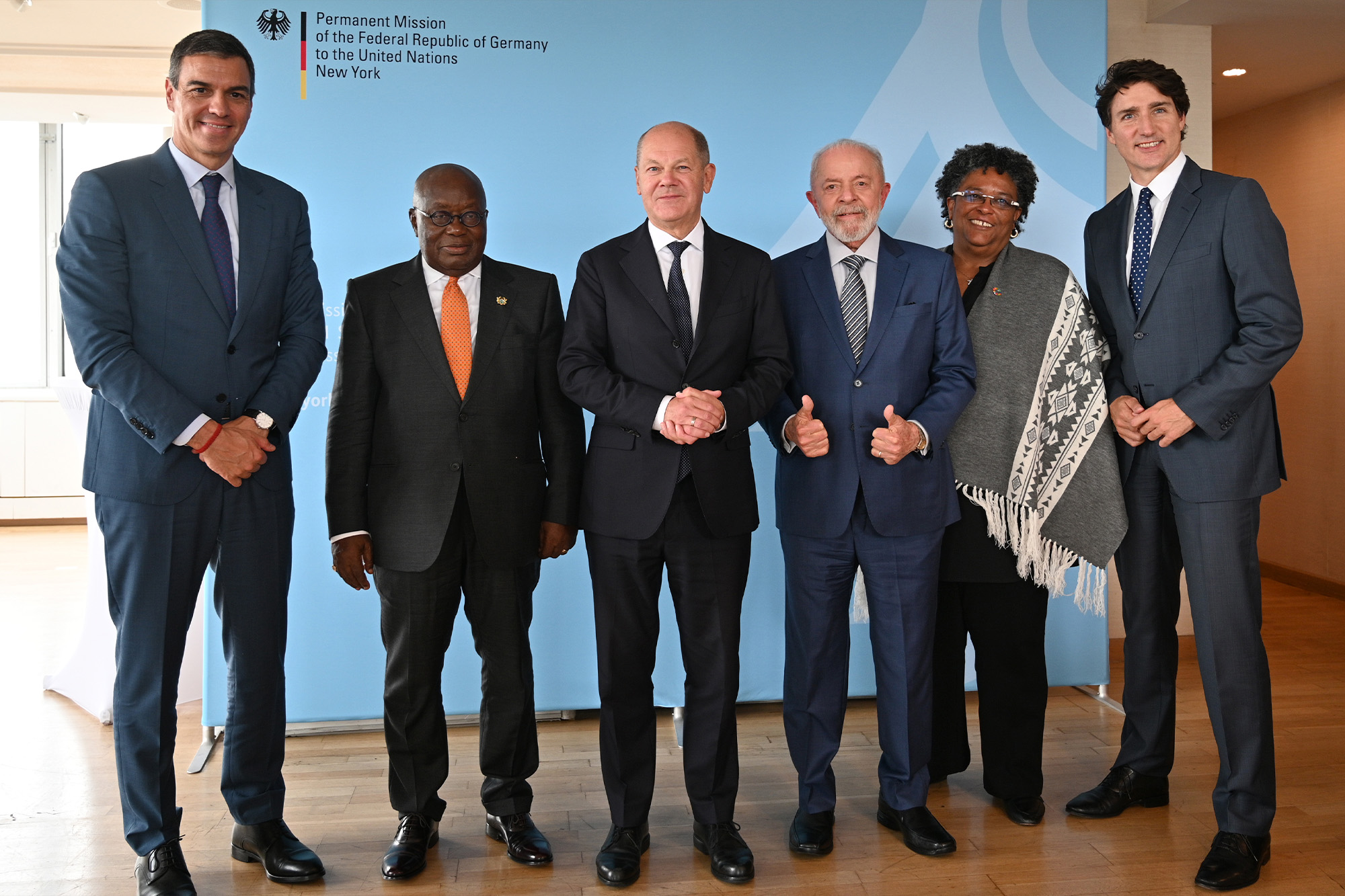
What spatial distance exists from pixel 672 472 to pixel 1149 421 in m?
1.32

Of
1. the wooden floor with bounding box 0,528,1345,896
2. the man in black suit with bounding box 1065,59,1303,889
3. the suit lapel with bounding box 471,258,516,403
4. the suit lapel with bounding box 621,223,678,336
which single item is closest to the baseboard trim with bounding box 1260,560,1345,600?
the wooden floor with bounding box 0,528,1345,896

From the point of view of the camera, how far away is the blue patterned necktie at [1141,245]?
2.81 metres

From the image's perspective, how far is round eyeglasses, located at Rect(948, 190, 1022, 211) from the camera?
294 cm

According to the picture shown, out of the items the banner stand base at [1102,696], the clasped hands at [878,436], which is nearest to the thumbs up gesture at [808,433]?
the clasped hands at [878,436]

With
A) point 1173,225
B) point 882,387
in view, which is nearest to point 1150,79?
point 1173,225

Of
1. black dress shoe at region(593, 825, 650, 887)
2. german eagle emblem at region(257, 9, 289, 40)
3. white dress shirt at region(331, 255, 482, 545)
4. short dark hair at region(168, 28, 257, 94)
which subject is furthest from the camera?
german eagle emblem at region(257, 9, 289, 40)

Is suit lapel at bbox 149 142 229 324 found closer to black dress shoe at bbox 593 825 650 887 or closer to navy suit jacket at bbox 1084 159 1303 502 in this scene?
black dress shoe at bbox 593 825 650 887

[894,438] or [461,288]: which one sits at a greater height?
[461,288]

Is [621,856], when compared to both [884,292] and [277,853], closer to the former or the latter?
[277,853]

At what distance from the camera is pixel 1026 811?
9.56 ft

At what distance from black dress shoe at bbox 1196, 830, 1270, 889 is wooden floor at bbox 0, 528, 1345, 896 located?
1.8 inches

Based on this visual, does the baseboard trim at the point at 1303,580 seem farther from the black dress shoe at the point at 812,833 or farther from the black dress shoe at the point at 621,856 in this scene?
the black dress shoe at the point at 621,856

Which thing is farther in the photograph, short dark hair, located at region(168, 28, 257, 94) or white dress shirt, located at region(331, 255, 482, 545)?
white dress shirt, located at region(331, 255, 482, 545)

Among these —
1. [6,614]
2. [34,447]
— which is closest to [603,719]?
[6,614]
